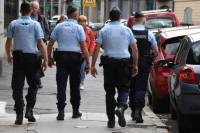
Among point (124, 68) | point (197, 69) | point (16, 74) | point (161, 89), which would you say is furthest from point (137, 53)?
point (161, 89)

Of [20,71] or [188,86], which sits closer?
[188,86]

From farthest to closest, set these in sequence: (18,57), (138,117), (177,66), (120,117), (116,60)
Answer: (138,117) → (177,66) → (18,57) → (116,60) → (120,117)

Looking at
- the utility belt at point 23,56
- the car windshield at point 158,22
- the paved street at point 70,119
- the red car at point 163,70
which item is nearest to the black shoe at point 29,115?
the paved street at point 70,119

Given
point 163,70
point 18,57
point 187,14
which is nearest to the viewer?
point 18,57

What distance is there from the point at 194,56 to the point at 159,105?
318 centimetres

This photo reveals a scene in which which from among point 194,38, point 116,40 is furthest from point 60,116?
point 194,38

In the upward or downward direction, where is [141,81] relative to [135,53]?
downward

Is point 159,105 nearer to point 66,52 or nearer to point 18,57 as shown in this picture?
point 66,52

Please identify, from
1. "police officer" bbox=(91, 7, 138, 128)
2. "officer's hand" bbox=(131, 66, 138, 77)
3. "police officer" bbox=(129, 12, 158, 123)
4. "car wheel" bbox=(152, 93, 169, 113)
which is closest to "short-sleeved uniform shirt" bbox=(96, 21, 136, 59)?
"police officer" bbox=(91, 7, 138, 128)

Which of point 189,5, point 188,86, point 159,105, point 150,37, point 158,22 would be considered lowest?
point 159,105

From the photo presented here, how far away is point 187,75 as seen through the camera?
10125 mm

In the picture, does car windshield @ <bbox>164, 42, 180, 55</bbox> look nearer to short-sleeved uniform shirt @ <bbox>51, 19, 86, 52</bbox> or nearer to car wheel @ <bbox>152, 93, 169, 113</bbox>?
car wheel @ <bbox>152, 93, 169, 113</bbox>

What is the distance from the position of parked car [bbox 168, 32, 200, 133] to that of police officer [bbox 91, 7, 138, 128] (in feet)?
2.49

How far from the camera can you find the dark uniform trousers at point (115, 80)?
1045 centimetres
